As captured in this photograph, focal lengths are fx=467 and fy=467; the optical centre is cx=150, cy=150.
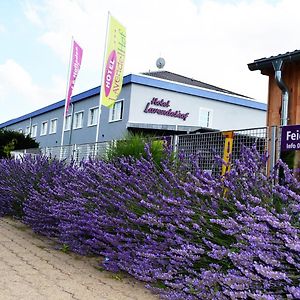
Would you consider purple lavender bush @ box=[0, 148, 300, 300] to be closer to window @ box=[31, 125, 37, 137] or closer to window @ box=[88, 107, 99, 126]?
window @ box=[88, 107, 99, 126]

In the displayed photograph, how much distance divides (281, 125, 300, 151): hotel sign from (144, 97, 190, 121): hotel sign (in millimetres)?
Answer: 21635

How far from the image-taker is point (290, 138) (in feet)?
18.9

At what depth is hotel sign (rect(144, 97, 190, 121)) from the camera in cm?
2744

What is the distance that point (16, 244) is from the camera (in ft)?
21.0

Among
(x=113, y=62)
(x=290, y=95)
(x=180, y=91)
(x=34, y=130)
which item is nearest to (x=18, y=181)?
(x=290, y=95)

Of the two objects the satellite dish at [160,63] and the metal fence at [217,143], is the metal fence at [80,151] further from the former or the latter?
the satellite dish at [160,63]

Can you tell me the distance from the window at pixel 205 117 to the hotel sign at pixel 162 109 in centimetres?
120

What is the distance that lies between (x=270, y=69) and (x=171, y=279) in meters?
6.40

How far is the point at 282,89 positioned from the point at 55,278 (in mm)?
5826

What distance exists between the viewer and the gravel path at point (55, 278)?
405cm

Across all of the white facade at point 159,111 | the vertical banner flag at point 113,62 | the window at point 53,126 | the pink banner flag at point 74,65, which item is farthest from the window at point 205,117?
the window at point 53,126

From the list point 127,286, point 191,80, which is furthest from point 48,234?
point 191,80

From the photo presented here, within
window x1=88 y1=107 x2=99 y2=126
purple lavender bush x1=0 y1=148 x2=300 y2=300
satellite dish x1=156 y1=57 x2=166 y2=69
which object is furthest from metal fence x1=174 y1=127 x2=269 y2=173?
satellite dish x1=156 y1=57 x2=166 y2=69

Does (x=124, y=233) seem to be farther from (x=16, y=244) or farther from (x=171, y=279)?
(x=16, y=244)
